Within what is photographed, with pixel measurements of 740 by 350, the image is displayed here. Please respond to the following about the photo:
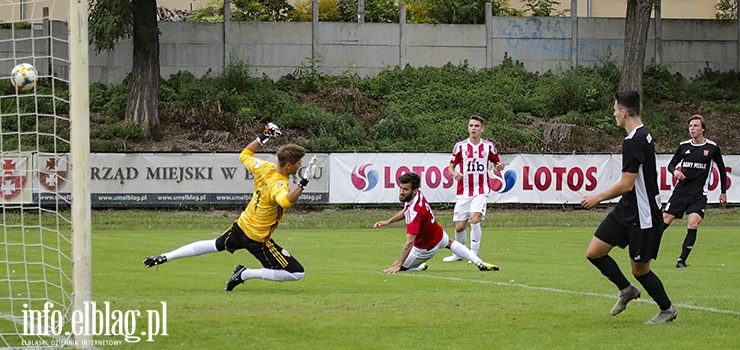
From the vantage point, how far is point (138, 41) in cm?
3475

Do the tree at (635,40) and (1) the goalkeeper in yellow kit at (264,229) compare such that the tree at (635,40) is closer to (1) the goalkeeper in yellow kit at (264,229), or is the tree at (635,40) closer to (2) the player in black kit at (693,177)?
(2) the player in black kit at (693,177)

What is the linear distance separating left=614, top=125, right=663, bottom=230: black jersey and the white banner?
21168 mm

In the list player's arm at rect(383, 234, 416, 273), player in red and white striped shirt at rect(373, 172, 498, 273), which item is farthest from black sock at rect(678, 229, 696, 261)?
player's arm at rect(383, 234, 416, 273)

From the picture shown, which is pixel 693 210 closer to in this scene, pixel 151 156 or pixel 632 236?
pixel 632 236

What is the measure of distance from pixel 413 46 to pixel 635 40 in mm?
8562

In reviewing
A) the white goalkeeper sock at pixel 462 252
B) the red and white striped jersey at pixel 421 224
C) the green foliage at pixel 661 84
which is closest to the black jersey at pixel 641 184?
the red and white striped jersey at pixel 421 224

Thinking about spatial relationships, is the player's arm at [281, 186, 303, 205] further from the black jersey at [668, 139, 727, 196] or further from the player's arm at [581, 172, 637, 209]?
the black jersey at [668, 139, 727, 196]

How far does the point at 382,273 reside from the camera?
558 inches

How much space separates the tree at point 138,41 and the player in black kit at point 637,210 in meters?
26.5

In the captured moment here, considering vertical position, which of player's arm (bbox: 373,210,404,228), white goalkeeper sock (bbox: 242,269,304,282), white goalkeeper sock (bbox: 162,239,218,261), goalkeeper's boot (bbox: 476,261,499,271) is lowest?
goalkeeper's boot (bbox: 476,261,499,271)

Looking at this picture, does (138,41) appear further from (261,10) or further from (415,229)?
(415,229)

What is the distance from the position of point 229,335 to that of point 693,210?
1031 cm

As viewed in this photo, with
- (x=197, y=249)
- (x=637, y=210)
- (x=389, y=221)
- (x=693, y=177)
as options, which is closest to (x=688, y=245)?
(x=693, y=177)

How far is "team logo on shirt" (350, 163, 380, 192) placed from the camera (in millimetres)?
30641
